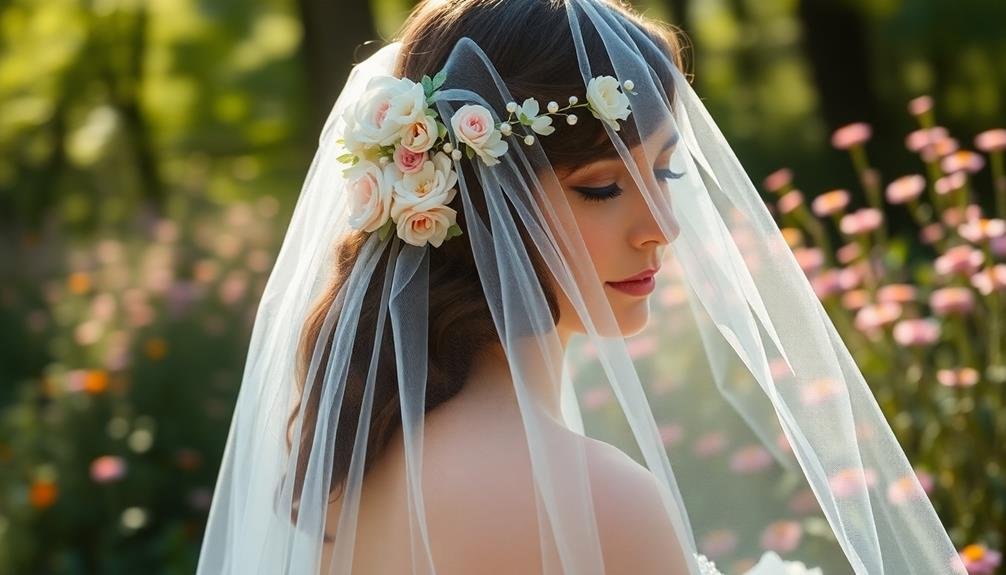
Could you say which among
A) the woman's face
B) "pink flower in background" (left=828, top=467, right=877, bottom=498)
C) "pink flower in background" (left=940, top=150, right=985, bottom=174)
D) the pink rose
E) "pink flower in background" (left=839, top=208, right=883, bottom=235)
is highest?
the pink rose

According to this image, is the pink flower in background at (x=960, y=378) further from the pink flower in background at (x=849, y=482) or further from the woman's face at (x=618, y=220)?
the woman's face at (x=618, y=220)

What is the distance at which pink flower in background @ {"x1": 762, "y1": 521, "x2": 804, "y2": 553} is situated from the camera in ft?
9.20

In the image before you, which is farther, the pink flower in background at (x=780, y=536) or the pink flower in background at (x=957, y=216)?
the pink flower in background at (x=957, y=216)

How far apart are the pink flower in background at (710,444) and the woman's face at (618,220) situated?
2.71ft

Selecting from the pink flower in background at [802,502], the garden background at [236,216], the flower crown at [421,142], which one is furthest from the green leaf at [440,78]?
the pink flower in background at [802,502]

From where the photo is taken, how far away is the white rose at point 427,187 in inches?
74.4

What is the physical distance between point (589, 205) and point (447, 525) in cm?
55

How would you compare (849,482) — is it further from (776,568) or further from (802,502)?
(802,502)

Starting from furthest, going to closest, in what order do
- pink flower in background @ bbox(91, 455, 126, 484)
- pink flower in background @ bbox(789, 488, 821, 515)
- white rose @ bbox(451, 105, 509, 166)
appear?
pink flower in background @ bbox(91, 455, 126, 484)
pink flower in background @ bbox(789, 488, 821, 515)
white rose @ bbox(451, 105, 509, 166)

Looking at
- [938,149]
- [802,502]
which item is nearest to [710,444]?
[802,502]

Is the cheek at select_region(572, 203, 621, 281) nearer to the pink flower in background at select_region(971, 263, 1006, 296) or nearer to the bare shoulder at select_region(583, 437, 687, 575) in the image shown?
the bare shoulder at select_region(583, 437, 687, 575)

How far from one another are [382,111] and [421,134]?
10 centimetres

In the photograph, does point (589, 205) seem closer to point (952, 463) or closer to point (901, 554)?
point (901, 554)

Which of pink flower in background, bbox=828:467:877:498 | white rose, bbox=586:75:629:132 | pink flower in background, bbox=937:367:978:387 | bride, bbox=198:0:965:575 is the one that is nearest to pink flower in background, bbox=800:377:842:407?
bride, bbox=198:0:965:575
